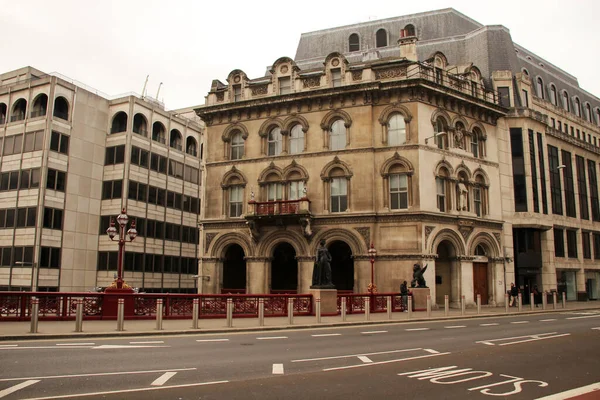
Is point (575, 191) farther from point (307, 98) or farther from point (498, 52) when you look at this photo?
point (307, 98)

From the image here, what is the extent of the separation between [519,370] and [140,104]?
47479 mm

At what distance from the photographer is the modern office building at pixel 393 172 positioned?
34.8m

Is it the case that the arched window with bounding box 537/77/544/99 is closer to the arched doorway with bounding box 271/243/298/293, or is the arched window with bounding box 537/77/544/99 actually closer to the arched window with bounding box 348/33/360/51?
the arched window with bounding box 348/33/360/51

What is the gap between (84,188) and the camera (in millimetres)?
48156

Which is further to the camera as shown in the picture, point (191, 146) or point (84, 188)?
point (191, 146)

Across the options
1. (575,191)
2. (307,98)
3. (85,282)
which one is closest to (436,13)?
(307,98)

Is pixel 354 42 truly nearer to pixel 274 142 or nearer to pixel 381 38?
pixel 381 38

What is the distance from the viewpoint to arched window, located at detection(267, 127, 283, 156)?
3838 cm

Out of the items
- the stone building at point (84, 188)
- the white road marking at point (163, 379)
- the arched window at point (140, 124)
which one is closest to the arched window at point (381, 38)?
the stone building at point (84, 188)

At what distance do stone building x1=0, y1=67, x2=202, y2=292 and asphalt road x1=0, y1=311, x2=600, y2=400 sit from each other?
31601 millimetres

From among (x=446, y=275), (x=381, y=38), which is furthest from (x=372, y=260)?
(x=381, y=38)

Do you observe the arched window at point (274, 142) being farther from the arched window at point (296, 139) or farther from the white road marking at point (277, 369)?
the white road marking at point (277, 369)

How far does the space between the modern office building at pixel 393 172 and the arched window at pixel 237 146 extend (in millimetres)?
A: 73

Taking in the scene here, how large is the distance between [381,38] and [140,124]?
24298 mm
